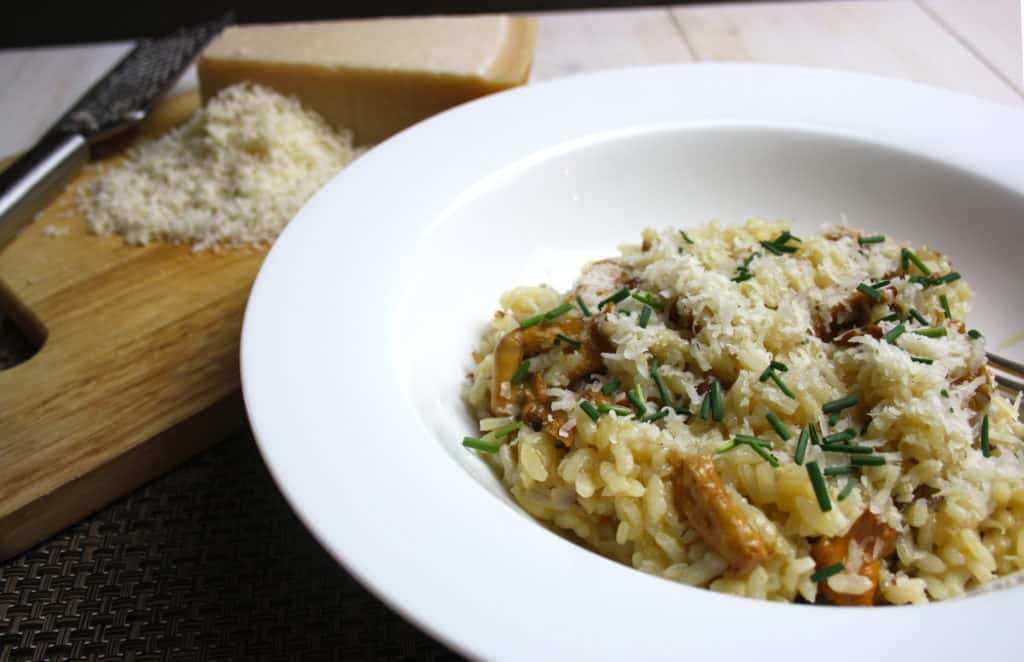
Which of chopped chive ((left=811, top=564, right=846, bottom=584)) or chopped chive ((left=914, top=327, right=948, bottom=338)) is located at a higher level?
chopped chive ((left=914, top=327, right=948, bottom=338))

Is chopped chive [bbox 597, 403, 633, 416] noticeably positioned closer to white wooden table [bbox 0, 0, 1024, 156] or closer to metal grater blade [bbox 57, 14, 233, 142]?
metal grater blade [bbox 57, 14, 233, 142]

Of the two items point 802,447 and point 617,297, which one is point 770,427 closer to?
point 802,447

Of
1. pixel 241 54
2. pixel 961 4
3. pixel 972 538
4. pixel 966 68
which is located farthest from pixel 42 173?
pixel 961 4

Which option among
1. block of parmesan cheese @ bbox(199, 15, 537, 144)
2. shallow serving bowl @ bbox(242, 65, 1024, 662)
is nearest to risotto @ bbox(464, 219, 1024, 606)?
shallow serving bowl @ bbox(242, 65, 1024, 662)

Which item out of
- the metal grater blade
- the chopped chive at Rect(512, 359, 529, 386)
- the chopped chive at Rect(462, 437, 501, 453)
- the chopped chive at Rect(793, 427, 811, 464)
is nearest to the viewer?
the chopped chive at Rect(793, 427, 811, 464)

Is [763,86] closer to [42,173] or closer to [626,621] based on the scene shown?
[626,621]

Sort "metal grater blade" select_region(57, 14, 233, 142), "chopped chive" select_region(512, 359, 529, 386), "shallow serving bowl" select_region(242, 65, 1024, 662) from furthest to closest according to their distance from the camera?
1. "metal grater blade" select_region(57, 14, 233, 142)
2. "chopped chive" select_region(512, 359, 529, 386)
3. "shallow serving bowl" select_region(242, 65, 1024, 662)

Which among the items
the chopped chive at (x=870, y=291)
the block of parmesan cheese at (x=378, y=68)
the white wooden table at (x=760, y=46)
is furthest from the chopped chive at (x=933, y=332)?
the white wooden table at (x=760, y=46)
